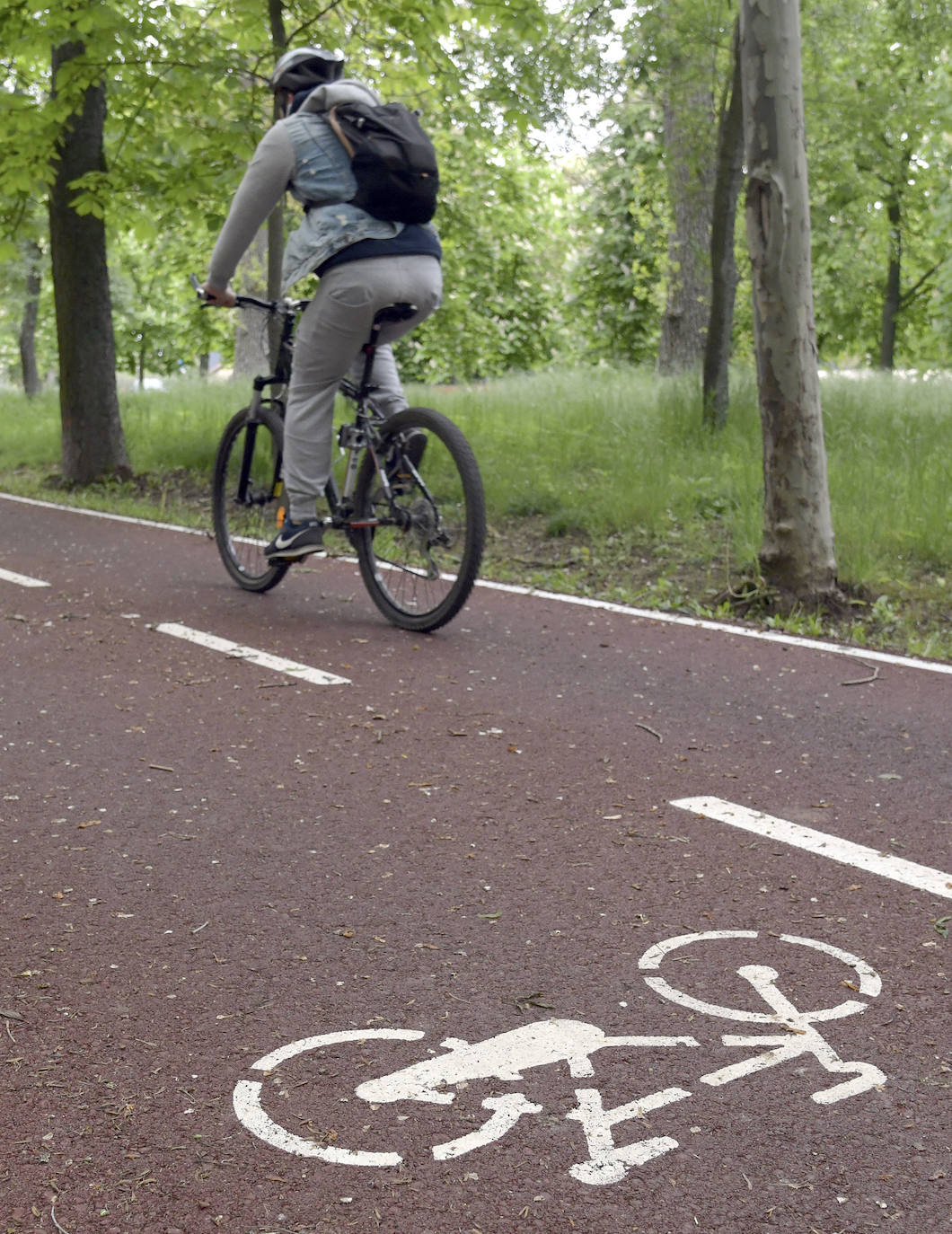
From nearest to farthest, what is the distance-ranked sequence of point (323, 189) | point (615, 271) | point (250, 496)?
point (323, 189)
point (250, 496)
point (615, 271)

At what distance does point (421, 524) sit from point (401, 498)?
203mm

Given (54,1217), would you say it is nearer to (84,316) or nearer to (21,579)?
(21,579)

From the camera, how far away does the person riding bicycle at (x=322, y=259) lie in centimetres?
646

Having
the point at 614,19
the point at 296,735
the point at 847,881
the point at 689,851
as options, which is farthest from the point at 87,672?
the point at 614,19

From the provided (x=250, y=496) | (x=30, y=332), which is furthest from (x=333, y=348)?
(x=30, y=332)

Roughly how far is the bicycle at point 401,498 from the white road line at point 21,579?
1618 millimetres

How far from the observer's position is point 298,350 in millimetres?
6805

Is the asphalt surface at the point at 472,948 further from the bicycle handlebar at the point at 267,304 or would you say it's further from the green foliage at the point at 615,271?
the green foliage at the point at 615,271

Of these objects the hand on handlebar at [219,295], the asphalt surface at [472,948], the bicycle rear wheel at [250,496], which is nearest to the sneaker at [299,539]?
the bicycle rear wheel at [250,496]

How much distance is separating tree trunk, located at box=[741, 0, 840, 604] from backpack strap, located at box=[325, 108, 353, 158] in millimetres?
2345

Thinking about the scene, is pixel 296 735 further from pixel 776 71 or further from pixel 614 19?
pixel 614 19

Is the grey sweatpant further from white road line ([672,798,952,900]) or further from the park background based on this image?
white road line ([672,798,952,900])

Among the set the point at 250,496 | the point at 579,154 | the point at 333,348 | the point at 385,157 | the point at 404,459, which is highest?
the point at 579,154

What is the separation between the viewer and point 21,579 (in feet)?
27.2
